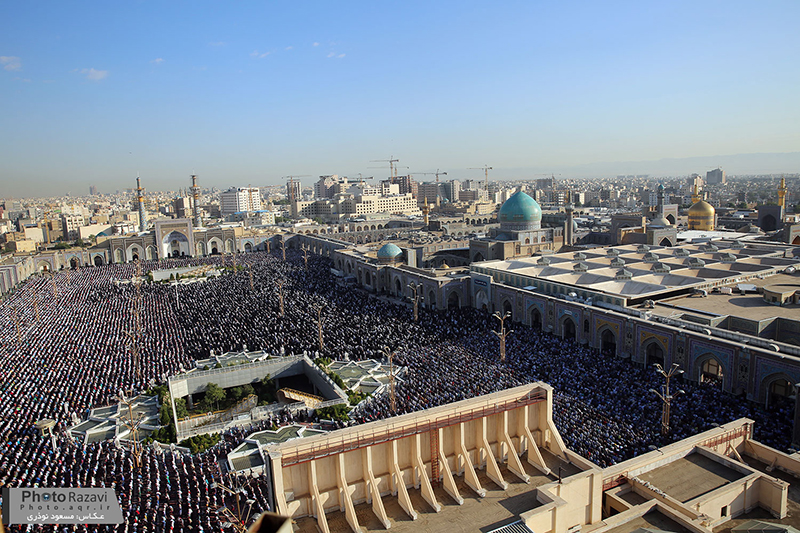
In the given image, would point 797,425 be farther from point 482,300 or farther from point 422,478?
point 482,300

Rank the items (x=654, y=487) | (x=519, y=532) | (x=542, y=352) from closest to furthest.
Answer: (x=519, y=532) < (x=654, y=487) < (x=542, y=352)

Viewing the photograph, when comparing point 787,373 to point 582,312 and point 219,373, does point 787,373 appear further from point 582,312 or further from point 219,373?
point 219,373

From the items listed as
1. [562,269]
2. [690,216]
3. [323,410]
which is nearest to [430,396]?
[323,410]

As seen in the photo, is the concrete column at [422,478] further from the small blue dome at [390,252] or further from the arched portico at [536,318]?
the small blue dome at [390,252]

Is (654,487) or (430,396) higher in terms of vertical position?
(654,487)

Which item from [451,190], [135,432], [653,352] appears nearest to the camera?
[135,432]

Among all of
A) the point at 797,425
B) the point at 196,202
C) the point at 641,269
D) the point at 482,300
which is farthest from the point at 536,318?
the point at 196,202

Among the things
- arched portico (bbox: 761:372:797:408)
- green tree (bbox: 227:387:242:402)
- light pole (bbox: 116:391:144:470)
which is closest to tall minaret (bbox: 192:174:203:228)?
green tree (bbox: 227:387:242:402)
